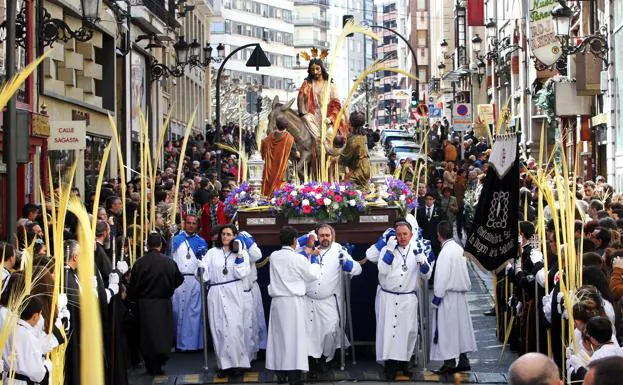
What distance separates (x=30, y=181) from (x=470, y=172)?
865cm

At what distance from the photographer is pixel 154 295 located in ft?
47.8

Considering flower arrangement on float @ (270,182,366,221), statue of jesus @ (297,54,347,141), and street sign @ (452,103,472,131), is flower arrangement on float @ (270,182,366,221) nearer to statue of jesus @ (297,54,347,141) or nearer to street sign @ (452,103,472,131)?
statue of jesus @ (297,54,347,141)

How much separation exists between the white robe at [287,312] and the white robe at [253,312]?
2.00 ft

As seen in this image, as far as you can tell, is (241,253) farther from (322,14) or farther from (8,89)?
(322,14)

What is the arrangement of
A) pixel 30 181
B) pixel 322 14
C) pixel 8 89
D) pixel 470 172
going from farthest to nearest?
pixel 322 14 → pixel 470 172 → pixel 30 181 → pixel 8 89

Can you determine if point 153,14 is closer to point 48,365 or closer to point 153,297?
point 153,297

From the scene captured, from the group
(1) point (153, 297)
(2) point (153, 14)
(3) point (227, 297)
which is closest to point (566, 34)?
(3) point (227, 297)

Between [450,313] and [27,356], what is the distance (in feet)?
21.7

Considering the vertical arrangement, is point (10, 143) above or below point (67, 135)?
below

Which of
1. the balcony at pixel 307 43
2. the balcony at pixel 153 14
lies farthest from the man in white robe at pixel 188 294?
the balcony at pixel 307 43

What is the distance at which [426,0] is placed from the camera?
124375 mm

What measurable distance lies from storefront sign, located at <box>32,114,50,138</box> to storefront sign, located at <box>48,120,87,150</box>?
156 inches

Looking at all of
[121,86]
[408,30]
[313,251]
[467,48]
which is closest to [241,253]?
[313,251]

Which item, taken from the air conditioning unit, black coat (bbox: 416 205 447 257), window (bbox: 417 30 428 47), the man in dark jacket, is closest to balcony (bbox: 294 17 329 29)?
window (bbox: 417 30 428 47)
